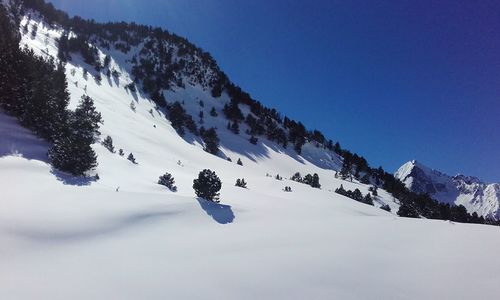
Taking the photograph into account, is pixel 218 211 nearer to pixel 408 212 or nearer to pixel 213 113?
pixel 408 212

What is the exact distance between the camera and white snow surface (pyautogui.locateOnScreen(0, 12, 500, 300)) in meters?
11.1

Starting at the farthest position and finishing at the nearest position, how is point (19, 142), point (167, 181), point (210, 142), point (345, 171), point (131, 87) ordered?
→ point (131, 87)
point (345, 171)
point (210, 142)
point (167, 181)
point (19, 142)

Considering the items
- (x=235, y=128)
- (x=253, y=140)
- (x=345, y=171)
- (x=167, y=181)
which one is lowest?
(x=167, y=181)

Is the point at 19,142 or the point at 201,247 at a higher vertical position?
the point at 19,142

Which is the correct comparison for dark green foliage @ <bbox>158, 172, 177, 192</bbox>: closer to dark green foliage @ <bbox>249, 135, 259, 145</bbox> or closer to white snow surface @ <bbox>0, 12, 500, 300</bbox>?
white snow surface @ <bbox>0, 12, 500, 300</bbox>

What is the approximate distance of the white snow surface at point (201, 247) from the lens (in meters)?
11.1

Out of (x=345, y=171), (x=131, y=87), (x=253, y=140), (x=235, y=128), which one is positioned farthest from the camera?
(x=235, y=128)

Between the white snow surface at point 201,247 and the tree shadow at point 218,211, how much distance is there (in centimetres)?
14

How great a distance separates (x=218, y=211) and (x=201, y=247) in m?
5.91

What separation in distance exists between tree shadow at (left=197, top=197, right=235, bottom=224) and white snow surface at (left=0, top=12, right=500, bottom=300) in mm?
135

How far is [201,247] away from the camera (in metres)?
15.1

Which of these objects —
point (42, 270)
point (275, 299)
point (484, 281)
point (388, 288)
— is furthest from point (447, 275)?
point (42, 270)

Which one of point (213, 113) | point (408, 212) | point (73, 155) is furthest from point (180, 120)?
point (73, 155)

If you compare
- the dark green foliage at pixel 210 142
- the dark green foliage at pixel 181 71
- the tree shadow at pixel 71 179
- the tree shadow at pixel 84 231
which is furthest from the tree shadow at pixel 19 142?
the dark green foliage at pixel 210 142
